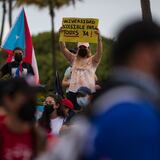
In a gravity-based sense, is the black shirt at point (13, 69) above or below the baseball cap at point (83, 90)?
above

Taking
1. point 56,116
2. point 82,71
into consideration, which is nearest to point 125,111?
point 56,116

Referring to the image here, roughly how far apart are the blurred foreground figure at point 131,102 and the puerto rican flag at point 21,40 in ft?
38.2

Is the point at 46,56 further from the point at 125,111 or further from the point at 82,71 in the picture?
the point at 125,111

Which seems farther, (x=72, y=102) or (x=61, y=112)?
(x=72, y=102)

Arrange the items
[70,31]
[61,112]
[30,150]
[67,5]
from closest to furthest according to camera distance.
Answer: [30,150], [61,112], [70,31], [67,5]

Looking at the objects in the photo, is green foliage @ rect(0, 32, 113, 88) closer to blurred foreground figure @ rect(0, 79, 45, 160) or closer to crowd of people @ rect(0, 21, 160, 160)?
blurred foreground figure @ rect(0, 79, 45, 160)

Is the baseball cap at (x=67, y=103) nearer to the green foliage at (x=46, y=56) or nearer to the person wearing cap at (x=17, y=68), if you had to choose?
the person wearing cap at (x=17, y=68)

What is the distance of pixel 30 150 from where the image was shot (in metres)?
4.58

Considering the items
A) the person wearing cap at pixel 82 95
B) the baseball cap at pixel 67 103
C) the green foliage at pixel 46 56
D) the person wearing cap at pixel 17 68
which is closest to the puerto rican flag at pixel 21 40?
the person wearing cap at pixel 17 68

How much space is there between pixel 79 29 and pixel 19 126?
9793mm

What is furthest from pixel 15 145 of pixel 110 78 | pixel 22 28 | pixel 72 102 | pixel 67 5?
pixel 67 5

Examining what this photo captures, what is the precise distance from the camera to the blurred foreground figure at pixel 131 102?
255 centimetres

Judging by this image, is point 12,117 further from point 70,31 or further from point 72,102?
point 70,31

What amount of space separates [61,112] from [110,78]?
24.9 feet
